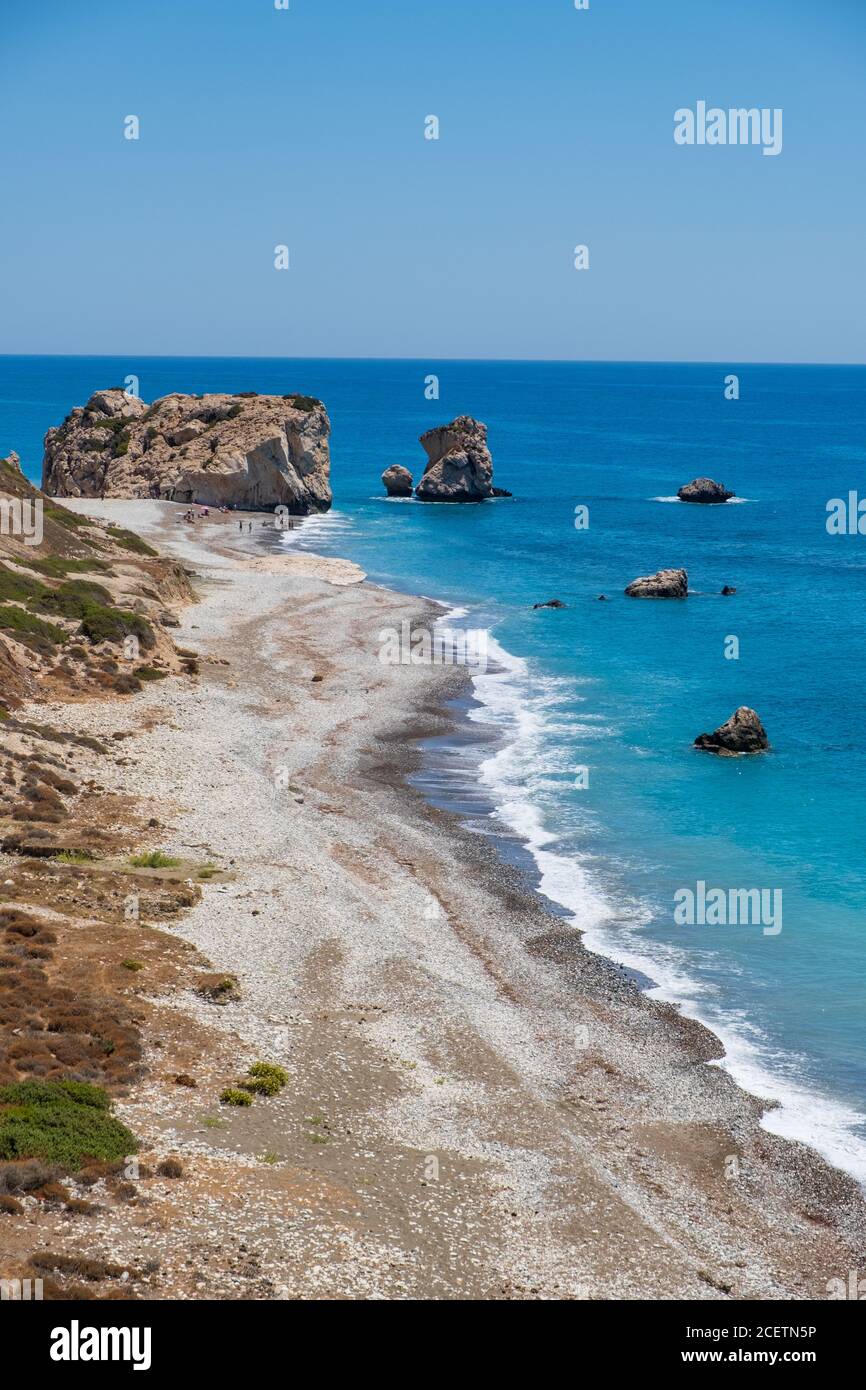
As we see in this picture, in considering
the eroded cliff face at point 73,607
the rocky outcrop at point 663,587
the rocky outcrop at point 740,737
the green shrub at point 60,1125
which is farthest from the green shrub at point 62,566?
the green shrub at point 60,1125

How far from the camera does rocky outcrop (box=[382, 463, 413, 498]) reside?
12481 cm

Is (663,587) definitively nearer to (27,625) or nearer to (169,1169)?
(27,625)

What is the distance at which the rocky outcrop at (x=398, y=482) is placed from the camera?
124812mm

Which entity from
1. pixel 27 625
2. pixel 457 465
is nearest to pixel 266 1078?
pixel 27 625

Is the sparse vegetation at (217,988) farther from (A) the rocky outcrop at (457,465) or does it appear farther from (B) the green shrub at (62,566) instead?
(A) the rocky outcrop at (457,465)

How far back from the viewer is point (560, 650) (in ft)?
219

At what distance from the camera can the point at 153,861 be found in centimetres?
3281

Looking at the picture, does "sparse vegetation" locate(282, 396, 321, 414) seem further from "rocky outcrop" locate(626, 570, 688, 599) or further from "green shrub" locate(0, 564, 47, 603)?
"green shrub" locate(0, 564, 47, 603)

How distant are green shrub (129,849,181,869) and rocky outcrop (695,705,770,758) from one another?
24.0 meters
